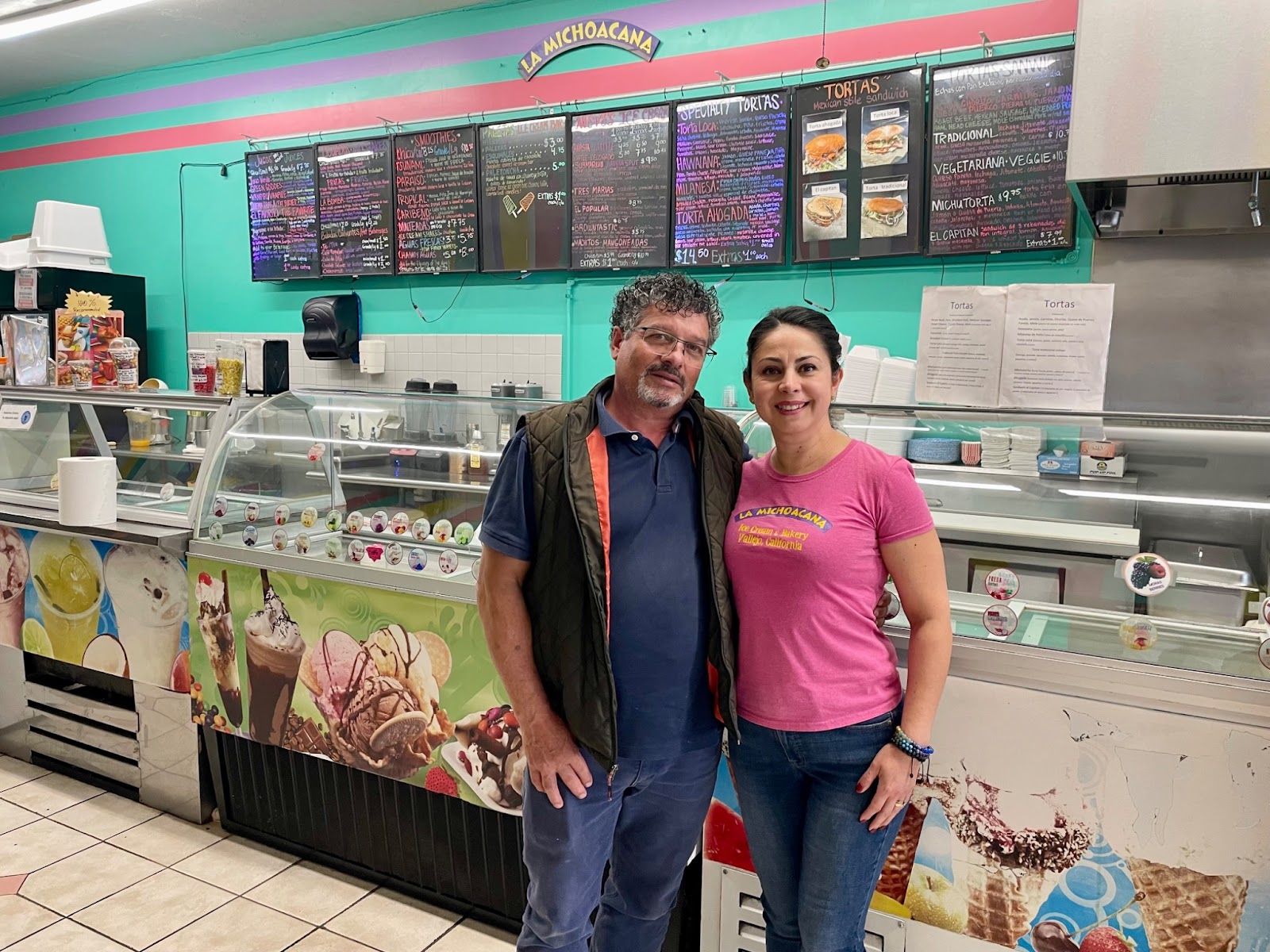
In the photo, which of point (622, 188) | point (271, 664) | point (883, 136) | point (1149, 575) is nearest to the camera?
point (1149, 575)

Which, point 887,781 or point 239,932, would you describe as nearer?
point 887,781

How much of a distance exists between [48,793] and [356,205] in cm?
348

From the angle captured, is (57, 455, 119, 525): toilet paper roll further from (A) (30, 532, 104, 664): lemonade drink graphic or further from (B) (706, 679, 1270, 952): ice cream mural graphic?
(B) (706, 679, 1270, 952): ice cream mural graphic

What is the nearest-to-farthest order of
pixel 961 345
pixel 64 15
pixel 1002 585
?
pixel 1002 585
pixel 961 345
pixel 64 15

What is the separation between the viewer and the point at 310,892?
9.27 feet

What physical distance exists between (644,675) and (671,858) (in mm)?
456

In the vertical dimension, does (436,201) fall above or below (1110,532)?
above

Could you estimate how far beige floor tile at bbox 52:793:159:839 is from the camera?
10.5 ft

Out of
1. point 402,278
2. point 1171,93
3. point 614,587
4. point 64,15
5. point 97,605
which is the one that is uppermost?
point 64,15

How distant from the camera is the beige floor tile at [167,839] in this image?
304 cm

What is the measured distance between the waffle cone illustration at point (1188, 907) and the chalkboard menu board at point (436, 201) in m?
4.30

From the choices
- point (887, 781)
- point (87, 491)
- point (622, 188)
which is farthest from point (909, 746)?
point (622, 188)

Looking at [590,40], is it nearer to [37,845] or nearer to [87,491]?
[87,491]

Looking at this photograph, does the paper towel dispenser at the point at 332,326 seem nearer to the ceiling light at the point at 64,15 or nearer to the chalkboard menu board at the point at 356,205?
the chalkboard menu board at the point at 356,205
